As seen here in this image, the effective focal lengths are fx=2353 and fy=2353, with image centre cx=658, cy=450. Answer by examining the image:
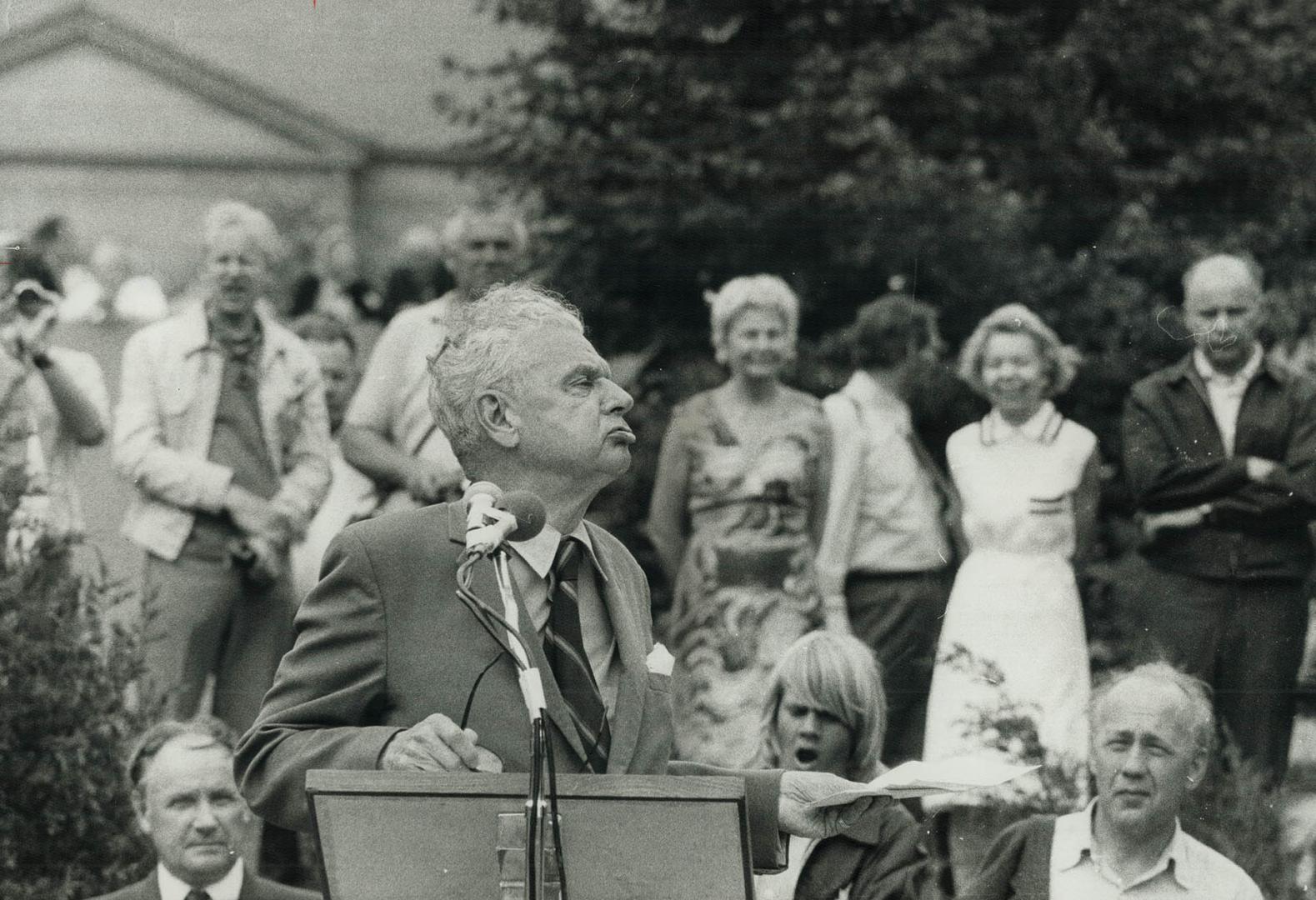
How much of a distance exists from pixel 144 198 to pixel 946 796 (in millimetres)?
2875

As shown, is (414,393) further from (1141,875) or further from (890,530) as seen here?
(1141,875)

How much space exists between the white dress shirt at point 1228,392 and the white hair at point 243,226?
2.45m

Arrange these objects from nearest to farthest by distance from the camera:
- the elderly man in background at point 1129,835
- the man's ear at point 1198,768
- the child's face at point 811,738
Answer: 1. the elderly man in background at point 1129,835
2. the man's ear at point 1198,768
3. the child's face at point 811,738

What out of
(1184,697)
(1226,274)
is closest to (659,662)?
(1184,697)

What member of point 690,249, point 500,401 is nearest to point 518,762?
point 500,401

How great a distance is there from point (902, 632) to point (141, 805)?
2.06m

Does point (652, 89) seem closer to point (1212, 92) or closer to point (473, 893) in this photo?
point (1212, 92)

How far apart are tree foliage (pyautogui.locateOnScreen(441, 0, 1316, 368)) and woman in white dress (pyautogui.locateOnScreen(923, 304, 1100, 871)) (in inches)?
25.3

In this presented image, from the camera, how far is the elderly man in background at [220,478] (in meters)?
6.01

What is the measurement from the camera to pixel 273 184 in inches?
272

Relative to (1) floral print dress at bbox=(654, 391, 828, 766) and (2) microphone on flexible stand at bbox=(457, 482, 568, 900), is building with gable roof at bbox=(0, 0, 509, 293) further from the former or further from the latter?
(2) microphone on flexible stand at bbox=(457, 482, 568, 900)

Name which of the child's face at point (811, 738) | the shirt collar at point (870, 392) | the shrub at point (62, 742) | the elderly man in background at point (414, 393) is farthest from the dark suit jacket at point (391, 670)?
the shirt collar at point (870, 392)

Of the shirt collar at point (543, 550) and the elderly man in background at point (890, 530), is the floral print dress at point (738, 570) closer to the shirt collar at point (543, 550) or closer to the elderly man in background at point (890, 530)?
the elderly man in background at point (890, 530)

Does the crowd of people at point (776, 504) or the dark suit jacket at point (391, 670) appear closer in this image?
the dark suit jacket at point (391, 670)
